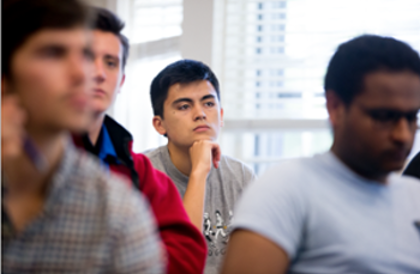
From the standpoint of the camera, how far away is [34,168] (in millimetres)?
568

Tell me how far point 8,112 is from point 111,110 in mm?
2221

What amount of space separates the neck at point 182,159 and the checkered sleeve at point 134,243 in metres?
1.05

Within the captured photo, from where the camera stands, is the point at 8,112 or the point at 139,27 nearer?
the point at 8,112

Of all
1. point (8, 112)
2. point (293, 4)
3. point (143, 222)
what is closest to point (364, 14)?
point (293, 4)

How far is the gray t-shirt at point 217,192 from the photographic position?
5.14 feet

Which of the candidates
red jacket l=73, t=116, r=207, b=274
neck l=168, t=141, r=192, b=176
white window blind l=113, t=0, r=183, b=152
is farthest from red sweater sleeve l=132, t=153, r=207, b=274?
white window blind l=113, t=0, r=183, b=152

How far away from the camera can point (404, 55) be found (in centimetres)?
100

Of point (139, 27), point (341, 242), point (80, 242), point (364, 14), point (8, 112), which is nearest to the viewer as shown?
point (8, 112)

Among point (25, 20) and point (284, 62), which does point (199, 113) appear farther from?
point (25, 20)

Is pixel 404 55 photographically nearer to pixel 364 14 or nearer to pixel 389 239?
pixel 389 239

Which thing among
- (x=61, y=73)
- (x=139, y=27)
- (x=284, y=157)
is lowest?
(x=284, y=157)

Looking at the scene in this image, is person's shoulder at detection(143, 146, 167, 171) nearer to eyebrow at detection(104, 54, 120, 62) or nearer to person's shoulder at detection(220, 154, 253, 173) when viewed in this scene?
person's shoulder at detection(220, 154, 253, 173)

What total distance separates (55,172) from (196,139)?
115cm

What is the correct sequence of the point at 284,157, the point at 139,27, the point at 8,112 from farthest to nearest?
the point at 139,27
the point at 284,157
the point at 8,112
